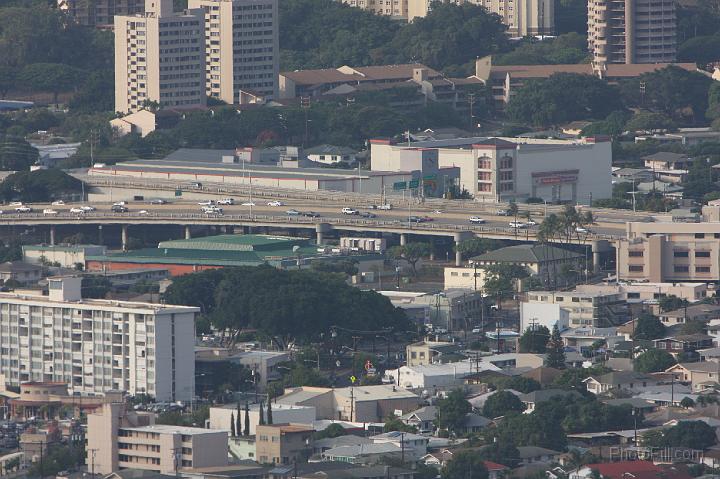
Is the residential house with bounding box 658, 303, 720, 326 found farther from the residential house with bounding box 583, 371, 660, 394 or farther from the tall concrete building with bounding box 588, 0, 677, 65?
the tall concrete building with bounding box 588, 0, 677, 65

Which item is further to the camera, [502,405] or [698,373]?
[698,373]

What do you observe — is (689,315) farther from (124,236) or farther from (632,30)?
(632,30)

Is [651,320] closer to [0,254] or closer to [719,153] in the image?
[0,254]

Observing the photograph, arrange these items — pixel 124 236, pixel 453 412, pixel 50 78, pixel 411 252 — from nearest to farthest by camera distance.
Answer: pixel 453 412
pixel 411 252
pixel 124 236
pixel 50 78

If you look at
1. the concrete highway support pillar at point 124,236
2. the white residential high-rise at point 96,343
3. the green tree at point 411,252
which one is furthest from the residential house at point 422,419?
the concrete highway support pillar at point 124,236

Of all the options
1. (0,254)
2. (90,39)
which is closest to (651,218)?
(0,254)

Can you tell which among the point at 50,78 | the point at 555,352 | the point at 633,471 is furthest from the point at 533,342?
the point at 50,78

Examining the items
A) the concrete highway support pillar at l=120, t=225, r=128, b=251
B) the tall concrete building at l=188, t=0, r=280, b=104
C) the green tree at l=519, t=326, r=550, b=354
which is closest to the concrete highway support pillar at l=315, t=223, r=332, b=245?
the concrete highway support pillar at l=120, t=225, r=128, b=251
